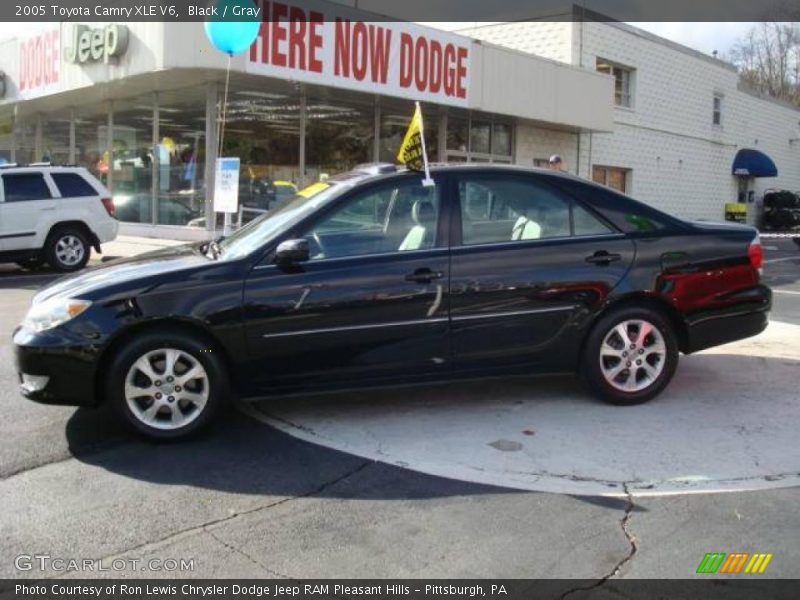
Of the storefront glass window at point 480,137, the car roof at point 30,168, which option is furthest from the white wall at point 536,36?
the car roof at point 30,168

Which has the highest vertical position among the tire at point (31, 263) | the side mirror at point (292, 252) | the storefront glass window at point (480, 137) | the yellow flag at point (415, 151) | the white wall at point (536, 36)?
the white wall at point (536, 36)

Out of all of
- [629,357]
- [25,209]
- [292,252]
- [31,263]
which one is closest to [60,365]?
[292,252]

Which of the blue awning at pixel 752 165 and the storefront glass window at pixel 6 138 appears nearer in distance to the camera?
the storefront glass window at pixel 6 138

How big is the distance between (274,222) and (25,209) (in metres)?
8.93

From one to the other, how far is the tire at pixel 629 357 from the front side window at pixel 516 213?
64cm

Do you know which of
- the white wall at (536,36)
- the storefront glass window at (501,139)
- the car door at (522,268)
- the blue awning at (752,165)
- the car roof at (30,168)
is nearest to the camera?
the car door at (522,268)

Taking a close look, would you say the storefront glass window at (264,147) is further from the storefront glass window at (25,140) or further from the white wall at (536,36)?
the storefront glass window at (25,140)

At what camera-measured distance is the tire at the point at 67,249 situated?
41.3 ft

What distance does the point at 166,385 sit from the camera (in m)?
4.50

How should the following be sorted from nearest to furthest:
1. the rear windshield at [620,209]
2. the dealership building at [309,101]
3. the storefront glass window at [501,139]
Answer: the rear windshield at [620,209], the dealership building at [309,101], the storefront glass window at [501,139]

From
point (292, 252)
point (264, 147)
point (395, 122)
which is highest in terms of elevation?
point (395, 122)

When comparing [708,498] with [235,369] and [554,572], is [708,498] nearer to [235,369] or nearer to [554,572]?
[554,572]

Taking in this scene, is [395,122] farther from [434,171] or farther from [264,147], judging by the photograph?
[434,171]

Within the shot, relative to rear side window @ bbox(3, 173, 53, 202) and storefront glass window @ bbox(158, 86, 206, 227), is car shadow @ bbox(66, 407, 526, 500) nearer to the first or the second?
rear side window @ bbox(3, 173, 53, 202)
